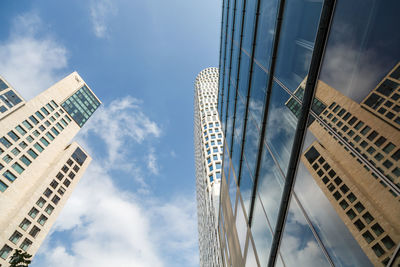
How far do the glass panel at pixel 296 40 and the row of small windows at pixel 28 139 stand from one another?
6180cm

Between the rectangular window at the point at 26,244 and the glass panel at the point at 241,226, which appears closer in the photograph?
the glass panel at the point at 241,226

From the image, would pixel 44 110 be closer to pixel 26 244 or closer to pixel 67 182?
pixel 67 182

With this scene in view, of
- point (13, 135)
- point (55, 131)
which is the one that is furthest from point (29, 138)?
point (55, 131)

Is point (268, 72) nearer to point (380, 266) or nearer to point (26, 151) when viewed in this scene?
point (380, 266)

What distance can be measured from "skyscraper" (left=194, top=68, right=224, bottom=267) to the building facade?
32975mm

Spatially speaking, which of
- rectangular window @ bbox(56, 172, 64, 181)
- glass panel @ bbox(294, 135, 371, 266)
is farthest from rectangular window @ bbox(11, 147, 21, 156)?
glass panel @ bbox(294, 135, 371, 266)

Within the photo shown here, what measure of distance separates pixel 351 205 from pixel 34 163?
68.8m

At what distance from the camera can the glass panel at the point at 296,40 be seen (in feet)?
16.9

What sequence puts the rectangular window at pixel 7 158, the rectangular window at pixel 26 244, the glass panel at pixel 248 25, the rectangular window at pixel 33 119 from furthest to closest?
the rectangular window at pixel 33 119, the rectangular window at pixel 7 158, the rectangular window at pixel 26 244, the glass panel at pixel 248 25

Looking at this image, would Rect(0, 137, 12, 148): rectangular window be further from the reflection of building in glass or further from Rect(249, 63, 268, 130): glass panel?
the reflection of building in glass

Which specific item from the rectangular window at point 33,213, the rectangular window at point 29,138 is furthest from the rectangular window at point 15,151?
the rectangular window at point 33,213

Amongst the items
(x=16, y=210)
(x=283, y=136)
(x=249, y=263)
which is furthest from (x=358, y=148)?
(x=16, y=210)

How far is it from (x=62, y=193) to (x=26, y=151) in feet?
52.3

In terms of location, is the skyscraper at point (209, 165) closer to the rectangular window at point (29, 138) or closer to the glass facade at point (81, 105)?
the rectangular window at point (29, 138)
